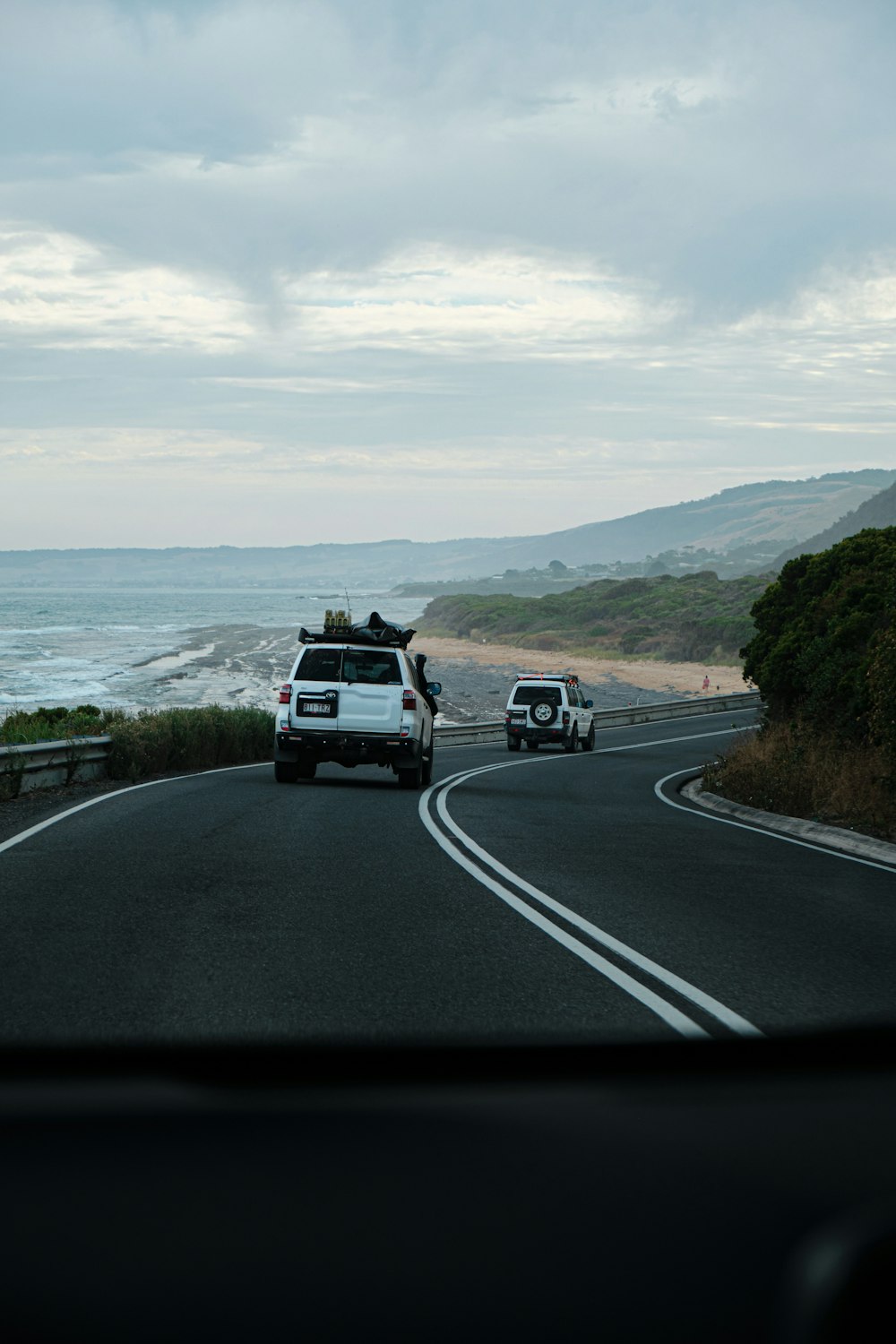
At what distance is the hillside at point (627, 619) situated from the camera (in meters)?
119

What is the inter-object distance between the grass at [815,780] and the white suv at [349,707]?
5663mm

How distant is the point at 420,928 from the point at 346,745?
1210 centimetres

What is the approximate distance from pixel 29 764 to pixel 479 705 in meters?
47.5

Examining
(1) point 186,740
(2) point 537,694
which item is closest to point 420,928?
(1) point 186,740

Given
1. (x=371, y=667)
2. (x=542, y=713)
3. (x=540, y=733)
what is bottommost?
(x=540, y=733)

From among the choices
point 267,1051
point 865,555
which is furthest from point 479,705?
point 267,1051

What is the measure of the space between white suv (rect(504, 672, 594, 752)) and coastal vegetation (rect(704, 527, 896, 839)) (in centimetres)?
663

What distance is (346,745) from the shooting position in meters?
21.2

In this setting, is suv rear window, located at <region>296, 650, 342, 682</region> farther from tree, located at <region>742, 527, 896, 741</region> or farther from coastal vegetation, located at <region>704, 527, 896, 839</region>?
tree, located at <region>742, 527, 896, 741</region>

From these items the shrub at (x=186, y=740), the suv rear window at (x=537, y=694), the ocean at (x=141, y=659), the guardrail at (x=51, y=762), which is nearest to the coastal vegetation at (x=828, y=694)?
the suv rear window at (x=537, y=694)

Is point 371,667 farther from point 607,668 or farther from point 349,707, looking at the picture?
point 607,668

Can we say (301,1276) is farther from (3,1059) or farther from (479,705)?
(479,705)

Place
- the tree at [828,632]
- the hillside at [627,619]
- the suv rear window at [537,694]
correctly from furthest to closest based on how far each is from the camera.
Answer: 1. the hillside at [627,619]
2. the suv rear window at [537,694]
3. the tree at [828,632]

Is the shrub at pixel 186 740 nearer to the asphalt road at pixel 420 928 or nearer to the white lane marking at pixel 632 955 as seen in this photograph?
the asphalt road at pixel 420 928
